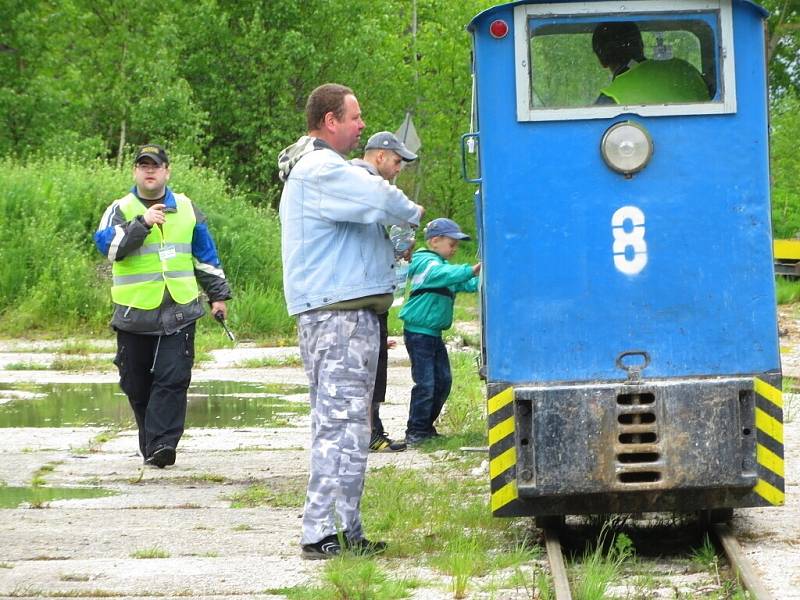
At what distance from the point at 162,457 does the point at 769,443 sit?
13.9ft

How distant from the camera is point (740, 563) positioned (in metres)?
5.96

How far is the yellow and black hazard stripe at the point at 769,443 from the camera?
639 cm

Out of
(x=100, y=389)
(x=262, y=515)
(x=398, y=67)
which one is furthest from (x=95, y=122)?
(x=262, y=515)

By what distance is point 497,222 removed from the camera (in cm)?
640

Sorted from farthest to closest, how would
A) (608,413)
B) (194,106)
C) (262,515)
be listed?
(194,106) < (262,515) < (608,413)

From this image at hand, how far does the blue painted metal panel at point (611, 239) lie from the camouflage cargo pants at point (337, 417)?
59cm

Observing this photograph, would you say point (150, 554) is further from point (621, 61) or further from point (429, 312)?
point (429, 312)

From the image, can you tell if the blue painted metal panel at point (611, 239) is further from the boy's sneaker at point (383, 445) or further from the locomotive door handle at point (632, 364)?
the boy's sneaker at point (383, 445)

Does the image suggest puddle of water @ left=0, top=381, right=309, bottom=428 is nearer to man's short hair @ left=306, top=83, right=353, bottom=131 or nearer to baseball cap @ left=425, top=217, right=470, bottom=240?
baseball cap @ left=425, top=217, right=470, bottom=240

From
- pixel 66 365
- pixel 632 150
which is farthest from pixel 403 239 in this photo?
pixel 66 365

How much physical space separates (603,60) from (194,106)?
31.2 meters

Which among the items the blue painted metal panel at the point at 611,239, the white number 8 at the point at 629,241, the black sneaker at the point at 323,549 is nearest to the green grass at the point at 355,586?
the black sneaker at the point at 323,549

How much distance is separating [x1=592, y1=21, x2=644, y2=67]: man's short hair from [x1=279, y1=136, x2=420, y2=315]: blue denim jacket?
1.06m

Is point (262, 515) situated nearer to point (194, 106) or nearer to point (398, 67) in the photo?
point (194, 106)
